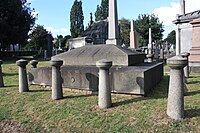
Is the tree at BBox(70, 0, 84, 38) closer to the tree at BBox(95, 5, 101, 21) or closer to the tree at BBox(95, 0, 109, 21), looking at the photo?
the tree at BBox(95, 5, 101, 21)

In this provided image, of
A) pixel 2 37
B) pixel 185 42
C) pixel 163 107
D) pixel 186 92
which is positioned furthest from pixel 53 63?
pixel 2 37

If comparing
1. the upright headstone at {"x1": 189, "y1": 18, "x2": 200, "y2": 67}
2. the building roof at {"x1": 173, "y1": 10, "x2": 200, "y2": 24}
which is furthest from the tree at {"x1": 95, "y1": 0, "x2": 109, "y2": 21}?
the upright headstone at {"x1": 189, "y1": 18, "x2": 200, "y2": 67}

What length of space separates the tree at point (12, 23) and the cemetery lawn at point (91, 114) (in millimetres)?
26602

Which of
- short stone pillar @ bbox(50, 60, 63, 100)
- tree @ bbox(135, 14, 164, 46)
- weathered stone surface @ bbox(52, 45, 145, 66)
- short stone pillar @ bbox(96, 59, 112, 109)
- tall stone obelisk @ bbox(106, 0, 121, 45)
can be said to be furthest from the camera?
tree @ bbox(135, 14, 164, 46)

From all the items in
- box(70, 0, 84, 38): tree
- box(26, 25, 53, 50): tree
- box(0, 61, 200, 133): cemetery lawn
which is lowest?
box(0, 61, 200, 133): cemetery lawn

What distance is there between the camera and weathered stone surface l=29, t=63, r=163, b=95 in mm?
5754

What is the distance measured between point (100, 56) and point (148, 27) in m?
44.4

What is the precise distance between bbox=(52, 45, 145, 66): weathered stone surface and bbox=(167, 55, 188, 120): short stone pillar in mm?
2507

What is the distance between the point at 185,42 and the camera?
635 inches

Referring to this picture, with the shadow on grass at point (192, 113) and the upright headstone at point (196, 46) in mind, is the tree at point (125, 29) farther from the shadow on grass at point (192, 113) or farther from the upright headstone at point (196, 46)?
the shadow on grass at point (192, 113)

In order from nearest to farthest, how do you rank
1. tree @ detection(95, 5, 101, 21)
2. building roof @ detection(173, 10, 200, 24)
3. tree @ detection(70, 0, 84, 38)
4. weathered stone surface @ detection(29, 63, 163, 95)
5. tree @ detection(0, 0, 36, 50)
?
1. weathered stone surface @ detection(29, 63, 163, 95)
2. building roof @ detection(173, 10, 200, 24)
3. tree @ detection(0, 0, 36, 50)
4. tree @ detection(95, 5, 101, 21)
5. tree @ detection(70, 0, 84, 38)

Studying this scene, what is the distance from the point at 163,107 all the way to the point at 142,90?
0.88m

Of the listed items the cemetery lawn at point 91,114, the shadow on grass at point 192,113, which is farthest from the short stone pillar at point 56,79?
the shadow on grass at point 192,113

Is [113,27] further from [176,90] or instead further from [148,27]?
[148,27]
